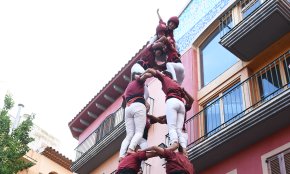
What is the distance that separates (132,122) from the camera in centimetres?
805

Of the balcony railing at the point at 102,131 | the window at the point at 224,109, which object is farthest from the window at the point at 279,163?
the balcony railing at the point at 102,131

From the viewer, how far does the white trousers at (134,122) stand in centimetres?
771

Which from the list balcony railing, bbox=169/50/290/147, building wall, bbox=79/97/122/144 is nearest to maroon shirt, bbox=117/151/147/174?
balcony railing, bbox=169/50/290/147

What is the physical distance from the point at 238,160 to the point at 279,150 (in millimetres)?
1338

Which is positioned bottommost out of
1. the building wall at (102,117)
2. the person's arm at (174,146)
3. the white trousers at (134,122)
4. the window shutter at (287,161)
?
the person's arm at (174,146)

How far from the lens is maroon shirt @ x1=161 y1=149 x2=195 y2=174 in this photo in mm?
6695

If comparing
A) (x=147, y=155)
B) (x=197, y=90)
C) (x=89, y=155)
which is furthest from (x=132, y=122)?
(x=89, y=155)

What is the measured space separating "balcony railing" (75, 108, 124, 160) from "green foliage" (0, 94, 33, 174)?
2861mm

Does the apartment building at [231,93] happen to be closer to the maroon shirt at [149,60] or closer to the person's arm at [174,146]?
the maroon shirt at [149,60]

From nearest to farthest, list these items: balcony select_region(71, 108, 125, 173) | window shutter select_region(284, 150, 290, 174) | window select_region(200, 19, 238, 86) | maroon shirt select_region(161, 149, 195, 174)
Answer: maroon shirt select_region(161, 149, 195, 174), window shutter select_region(284, 150, 290, 174), window select_region(200, 19, 238, 86), balcony select_region(71, 108, 125, 173)

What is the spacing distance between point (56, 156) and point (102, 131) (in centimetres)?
950

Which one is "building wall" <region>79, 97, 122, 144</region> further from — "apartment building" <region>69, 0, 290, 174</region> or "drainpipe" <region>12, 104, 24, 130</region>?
"drainpipe" <region>12, 104, 24, 130</region>

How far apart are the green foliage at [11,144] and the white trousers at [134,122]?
9650 millimetres

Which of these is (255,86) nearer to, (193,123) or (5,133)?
(193,123)
